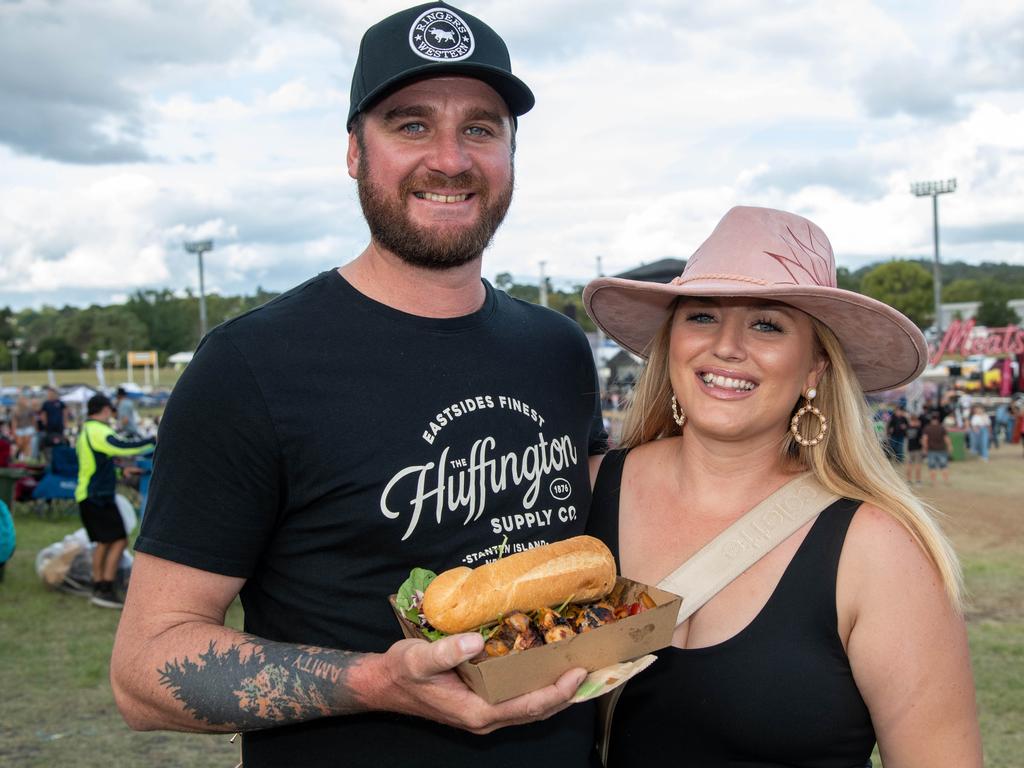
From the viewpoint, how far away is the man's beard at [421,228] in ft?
7.79

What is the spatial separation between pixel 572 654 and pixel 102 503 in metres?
8.47

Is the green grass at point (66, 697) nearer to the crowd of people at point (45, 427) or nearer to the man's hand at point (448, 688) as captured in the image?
the man's hand at point (448, 688)

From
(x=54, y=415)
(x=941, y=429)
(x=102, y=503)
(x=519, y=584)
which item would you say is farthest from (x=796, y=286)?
(x=54, y=415)

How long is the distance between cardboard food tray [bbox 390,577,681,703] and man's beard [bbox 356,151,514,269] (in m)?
0.91

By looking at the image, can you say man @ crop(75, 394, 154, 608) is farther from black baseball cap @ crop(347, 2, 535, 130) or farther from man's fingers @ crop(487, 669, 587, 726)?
man's fingers @ crop(487, 669, 587, 726)

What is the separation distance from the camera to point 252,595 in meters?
2.29

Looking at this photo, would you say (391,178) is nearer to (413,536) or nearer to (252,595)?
(413,536)

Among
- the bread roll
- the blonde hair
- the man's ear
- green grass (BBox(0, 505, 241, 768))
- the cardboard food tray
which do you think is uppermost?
the man's ear

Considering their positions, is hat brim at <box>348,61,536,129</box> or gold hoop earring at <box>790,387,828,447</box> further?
gold hoop earring at <box>790,387,828,447</box>

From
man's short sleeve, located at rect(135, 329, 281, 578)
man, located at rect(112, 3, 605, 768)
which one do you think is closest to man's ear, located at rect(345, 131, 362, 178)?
man, located at rect(112, 3, 605, 768)

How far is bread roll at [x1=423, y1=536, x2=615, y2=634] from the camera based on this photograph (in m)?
1.87

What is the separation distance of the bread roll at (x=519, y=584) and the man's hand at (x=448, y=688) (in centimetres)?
11

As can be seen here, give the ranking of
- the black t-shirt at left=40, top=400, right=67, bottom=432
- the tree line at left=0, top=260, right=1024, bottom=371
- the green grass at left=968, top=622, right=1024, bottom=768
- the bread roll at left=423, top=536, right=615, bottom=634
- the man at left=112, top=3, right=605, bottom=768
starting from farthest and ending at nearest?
the tree line at left=0, top=260, right=1024, bottom=371, the black t-shirt at left=40, top=400, right=67, bottom=432, the green grass at left=968, top=622, right=1024, bottom=768, the man at left=112, top=3, right=605, bottom=768, the bread roll at left=423, top=536, right=615, bottom=634

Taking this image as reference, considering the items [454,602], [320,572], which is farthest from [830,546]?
[320,572]
